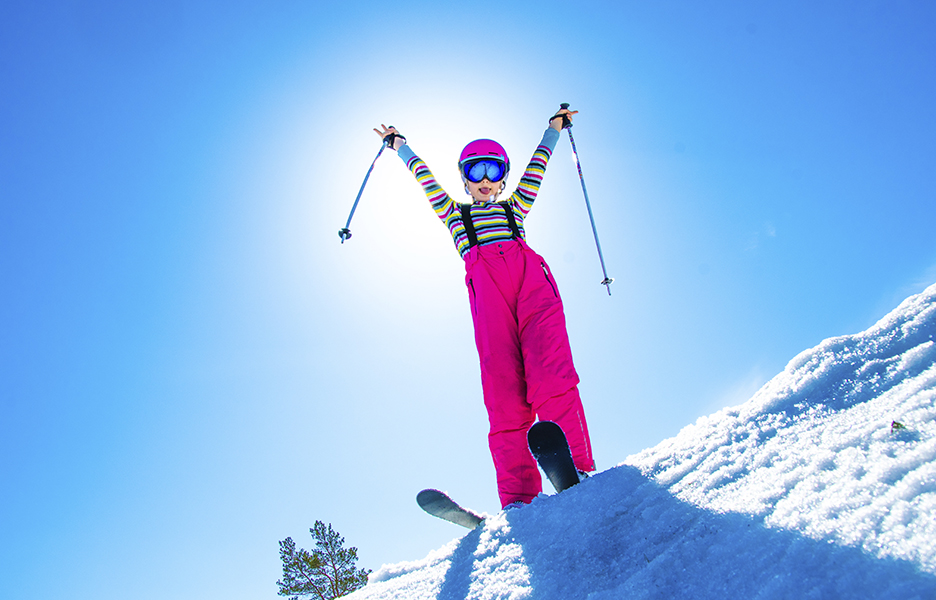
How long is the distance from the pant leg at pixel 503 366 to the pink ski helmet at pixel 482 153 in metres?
1.01

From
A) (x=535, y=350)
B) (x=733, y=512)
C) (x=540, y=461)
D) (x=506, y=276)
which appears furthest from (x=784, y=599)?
(x=506, y=276)

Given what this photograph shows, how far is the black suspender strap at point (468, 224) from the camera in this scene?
421cm

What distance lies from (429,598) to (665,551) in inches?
35.5

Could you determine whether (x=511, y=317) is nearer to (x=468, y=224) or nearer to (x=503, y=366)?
(x=503, y=366)

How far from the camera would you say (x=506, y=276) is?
12.8 ft

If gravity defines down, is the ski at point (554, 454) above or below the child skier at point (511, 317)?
below

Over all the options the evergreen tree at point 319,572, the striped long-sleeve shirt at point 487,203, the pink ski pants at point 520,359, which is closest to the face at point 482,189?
the striped long-sleeve shirt at point 487,203

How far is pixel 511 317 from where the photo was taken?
3.78 m

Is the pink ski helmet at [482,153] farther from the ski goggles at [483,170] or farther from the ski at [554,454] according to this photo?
the ski at [554,454]

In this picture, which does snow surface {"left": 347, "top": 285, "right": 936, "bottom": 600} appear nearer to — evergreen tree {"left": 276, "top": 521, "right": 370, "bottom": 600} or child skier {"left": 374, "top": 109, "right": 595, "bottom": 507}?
child skier {"left": 374, "top": 109, "right": 595, "bottom": 507}

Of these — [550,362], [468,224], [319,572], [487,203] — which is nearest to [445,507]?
[550,362]

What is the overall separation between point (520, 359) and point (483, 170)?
192 cm

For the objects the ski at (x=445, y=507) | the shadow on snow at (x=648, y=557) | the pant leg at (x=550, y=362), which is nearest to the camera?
the shadow on snow at (x=648, y=557)

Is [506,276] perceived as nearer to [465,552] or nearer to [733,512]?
[465,552]
